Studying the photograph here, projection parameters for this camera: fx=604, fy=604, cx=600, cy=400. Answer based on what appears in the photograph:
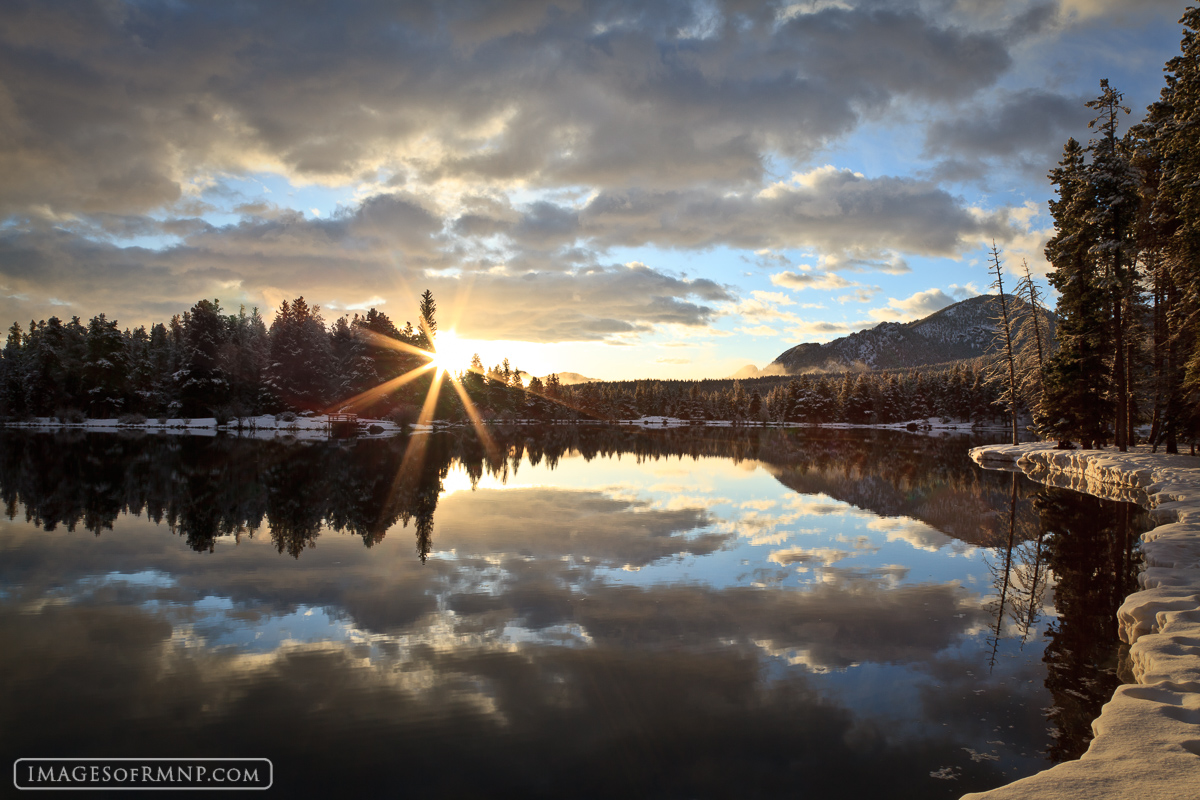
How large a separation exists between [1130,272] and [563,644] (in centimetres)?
3356

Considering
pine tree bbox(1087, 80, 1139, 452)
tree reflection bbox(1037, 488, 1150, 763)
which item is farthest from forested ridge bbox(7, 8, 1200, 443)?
tree reflection bbox(1037, 488, 1150, 763)

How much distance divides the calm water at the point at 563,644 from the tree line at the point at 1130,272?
1153cm

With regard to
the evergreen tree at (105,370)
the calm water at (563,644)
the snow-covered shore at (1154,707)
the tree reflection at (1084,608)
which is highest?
the evergreen tree at (105,370)

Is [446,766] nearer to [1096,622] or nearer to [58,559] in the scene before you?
[1096,622]

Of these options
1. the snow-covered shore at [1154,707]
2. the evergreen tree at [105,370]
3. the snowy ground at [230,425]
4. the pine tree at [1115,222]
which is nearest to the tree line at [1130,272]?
the pine tree at [1115,222]

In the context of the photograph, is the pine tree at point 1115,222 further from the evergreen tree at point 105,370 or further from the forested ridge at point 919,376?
the evergreen tree at point 105,370

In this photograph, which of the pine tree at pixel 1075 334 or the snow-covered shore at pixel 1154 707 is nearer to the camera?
the snow-covered shore at pixel 1154 707

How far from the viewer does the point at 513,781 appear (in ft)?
17.1

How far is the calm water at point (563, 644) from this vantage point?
18.4 feet

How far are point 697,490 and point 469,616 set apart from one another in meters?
16.6

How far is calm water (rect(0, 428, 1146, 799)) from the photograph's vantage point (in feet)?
18.4

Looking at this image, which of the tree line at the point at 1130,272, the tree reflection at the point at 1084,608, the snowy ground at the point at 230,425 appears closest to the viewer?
the tree reflection at the point at 1084,608

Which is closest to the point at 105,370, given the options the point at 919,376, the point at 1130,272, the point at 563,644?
the point at 563,644

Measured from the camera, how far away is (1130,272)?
2823cm
